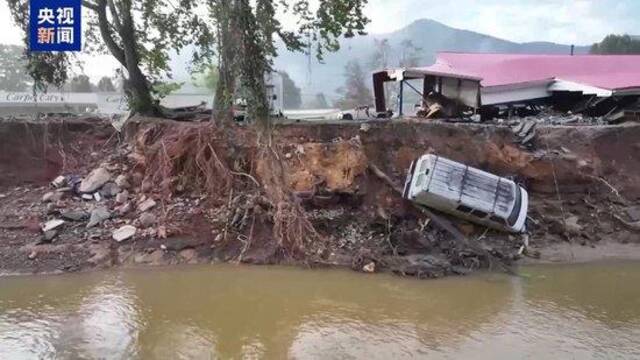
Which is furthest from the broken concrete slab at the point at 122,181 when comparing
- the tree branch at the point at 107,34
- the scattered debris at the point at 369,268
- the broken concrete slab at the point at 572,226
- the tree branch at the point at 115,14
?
the broken concrete slab at the point at 572,226

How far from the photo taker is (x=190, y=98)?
3706 centimetres

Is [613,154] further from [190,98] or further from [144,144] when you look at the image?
[190,98]

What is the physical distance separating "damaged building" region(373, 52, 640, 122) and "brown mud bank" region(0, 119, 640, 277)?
3622 millimetres

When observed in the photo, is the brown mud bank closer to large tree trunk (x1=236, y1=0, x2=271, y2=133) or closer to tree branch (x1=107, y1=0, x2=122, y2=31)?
large tree trunk (x1=236, y1=0, x2=271, y2=133)

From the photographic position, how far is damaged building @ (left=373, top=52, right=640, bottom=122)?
53.7 feet

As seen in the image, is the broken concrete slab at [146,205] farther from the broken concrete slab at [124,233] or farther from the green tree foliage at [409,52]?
the green tree foliage at [409,52]

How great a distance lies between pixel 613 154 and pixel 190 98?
2846cm

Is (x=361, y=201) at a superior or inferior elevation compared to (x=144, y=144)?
inferior

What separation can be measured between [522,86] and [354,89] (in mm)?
31971

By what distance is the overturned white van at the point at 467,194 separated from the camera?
10.9m

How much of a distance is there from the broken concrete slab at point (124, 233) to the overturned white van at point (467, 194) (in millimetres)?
5268

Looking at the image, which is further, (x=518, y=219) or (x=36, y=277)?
(x=518, y=219)

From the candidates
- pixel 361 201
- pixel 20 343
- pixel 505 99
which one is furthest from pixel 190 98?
pixel 20 343

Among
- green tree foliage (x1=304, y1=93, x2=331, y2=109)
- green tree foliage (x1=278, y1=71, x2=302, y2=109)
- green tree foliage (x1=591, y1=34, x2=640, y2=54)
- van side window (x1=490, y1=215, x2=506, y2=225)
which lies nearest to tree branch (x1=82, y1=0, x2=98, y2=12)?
van side window (x1=490, y1=215, x2=506, y2=225)
